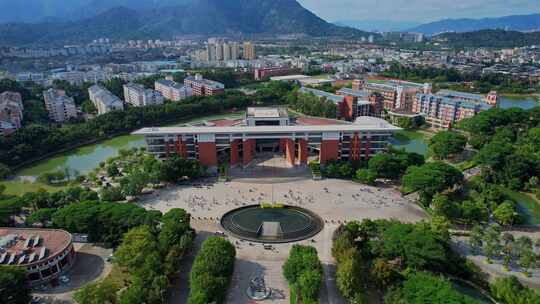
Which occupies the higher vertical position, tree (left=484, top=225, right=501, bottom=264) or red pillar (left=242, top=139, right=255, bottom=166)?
red pillar (left=242, top=139, right=255, bottom=166)

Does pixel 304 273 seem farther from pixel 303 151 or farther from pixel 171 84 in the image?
pixel 171 84

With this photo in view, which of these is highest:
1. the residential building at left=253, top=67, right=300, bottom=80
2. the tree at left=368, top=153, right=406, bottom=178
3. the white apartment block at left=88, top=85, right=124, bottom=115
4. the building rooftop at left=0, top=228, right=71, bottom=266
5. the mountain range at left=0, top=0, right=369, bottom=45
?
the mountain range at left=0, top=0, right=369, bottom=45

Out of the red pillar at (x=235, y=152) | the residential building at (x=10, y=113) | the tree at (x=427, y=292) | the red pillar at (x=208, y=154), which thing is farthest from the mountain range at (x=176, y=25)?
the tree at (x=427, y=292)

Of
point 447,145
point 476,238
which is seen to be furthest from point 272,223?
point 447,145

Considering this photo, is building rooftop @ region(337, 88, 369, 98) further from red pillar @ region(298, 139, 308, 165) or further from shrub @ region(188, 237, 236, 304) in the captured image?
shrub @ region(188, 237, 236, 304)

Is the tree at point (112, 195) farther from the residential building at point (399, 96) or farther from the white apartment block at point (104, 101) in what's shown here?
the residential building at point (399, 96)

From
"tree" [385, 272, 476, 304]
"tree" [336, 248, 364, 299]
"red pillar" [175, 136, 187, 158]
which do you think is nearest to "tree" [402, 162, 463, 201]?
"tree" [385, 272, 476, 304]
